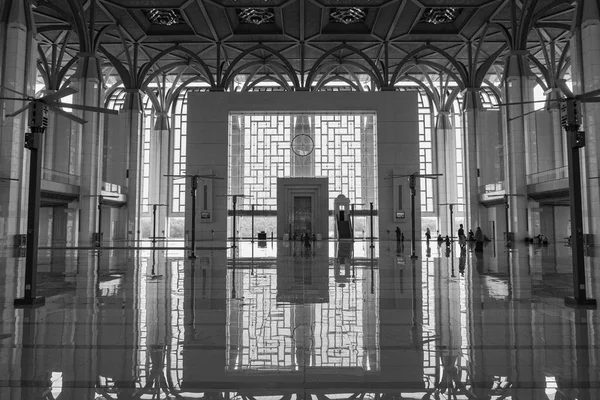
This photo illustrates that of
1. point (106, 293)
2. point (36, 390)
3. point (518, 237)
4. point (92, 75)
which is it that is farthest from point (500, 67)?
point (36, 390)

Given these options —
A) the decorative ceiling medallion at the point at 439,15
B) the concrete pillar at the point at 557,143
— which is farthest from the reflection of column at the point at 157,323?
the concrete pillar at the point at 557,143

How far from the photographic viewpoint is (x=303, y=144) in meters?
44.9

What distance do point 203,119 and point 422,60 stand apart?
2376 cm

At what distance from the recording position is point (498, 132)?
46.8 meters

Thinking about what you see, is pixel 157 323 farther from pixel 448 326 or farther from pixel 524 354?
pixel 524 354

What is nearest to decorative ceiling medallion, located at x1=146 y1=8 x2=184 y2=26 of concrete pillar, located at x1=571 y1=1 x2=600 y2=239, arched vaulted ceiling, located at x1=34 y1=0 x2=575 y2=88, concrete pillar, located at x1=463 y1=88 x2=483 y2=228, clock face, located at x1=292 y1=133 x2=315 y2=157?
arched vaulted ceiling, located at x1=34 y1=0 x2=575 y2=88

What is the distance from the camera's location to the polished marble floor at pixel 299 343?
3.55 meters

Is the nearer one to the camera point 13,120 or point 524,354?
point 524,354

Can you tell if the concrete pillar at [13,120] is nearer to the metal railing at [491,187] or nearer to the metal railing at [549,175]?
the metal railing at [549,175]

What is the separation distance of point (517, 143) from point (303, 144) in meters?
19.4

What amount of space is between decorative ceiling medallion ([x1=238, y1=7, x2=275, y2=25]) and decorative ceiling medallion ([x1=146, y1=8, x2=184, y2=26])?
5460mm

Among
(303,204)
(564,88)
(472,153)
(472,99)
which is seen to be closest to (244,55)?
(303,204)

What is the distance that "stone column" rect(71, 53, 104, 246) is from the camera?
35.0 meters

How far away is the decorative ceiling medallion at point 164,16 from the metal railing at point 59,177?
15231 millimetres
